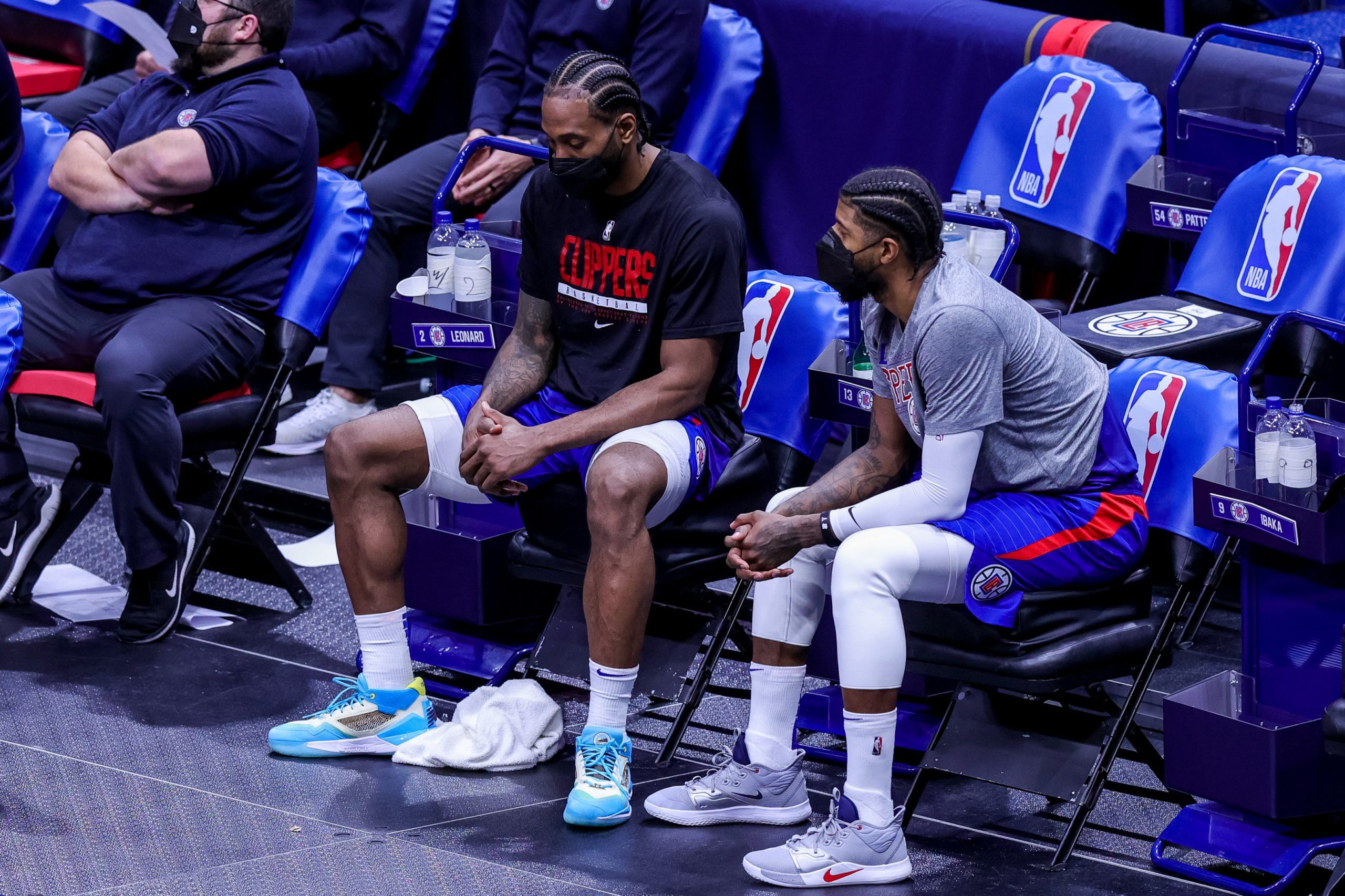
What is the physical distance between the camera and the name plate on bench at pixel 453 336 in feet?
13.4

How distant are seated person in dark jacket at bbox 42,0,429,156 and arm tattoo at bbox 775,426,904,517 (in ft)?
8.34

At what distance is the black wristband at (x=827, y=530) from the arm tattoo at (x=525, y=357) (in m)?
0.80

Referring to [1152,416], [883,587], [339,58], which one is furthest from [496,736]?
[339,58]

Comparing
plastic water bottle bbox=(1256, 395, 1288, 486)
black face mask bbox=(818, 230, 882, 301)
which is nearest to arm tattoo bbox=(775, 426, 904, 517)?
black face mask bbox=(818, 230, 882, 301)

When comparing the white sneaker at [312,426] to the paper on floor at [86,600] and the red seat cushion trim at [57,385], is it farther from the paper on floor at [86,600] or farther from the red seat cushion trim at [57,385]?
the red seat cushion trim at [57,385]

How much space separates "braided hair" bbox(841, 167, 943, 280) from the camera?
10.6 ft

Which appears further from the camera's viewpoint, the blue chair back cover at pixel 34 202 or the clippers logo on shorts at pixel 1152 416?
the blue chair back cover at pixel 34 202

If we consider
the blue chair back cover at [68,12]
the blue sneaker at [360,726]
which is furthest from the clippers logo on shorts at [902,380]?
the blue chair back cover at [68,12]

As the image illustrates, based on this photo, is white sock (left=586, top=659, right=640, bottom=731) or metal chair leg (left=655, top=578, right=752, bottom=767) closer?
white sock (left=586, top=659, right=640, bottom=731)

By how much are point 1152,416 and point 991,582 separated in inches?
20.4

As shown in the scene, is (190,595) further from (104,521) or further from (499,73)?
(499,73)

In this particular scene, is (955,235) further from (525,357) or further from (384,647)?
(384,647)

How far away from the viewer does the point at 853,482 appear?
345 centimetres

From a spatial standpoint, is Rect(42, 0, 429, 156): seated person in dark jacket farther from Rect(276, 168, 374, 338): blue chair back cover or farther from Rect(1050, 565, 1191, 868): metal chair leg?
Rect(1050, 565, 1191, 868): metal chair leg
